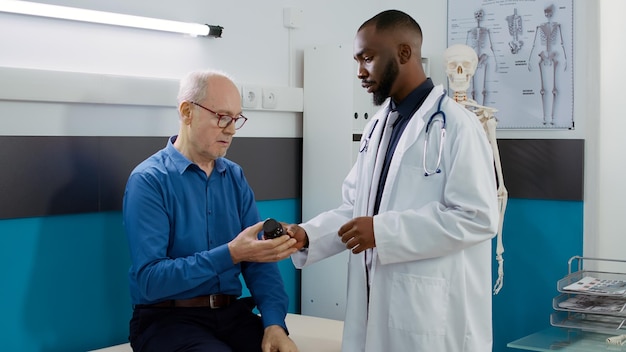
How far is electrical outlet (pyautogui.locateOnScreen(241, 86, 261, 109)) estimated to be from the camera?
341cm

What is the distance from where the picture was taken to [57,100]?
9.02 feet

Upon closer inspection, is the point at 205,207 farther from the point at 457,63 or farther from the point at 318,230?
the point at 457,63

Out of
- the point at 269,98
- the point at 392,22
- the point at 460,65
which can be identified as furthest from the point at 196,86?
the point at 460,65

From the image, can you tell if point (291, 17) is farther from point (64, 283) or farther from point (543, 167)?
point (64, 283)

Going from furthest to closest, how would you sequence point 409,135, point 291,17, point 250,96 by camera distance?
1. point 291,17
2. point 250,96
3. point 409,135

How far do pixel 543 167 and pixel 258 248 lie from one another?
1.77 meters

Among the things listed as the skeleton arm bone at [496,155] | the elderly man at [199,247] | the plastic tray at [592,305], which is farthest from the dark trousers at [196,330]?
the skeleton arm bone at [496,155]

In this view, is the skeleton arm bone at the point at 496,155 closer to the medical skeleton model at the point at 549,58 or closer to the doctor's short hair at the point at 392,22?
the medical skeleton model at the point at 549,58

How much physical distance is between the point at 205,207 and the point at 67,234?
1.80 feet

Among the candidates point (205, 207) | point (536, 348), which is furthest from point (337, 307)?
point (205, 207)

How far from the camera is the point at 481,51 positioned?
12.6ft

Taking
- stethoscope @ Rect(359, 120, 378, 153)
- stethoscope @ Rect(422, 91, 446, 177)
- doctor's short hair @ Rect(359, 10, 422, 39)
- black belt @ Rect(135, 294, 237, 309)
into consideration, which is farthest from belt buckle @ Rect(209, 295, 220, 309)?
doctor's short hair @ Rect(359, 10, 422, 39)

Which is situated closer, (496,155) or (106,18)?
(106,18)

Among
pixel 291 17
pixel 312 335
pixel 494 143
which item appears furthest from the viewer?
pixel 291 17
